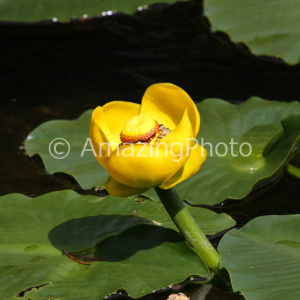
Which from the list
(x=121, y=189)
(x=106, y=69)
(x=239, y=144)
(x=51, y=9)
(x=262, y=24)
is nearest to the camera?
(x=121, y=189)

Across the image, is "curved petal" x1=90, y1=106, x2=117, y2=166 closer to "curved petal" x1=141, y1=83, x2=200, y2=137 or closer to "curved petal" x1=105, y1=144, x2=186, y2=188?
"curved petal" x1=105, y1=144, x2=186, y2=188

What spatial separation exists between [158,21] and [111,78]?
593 mm

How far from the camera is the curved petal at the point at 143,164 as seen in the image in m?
1.00

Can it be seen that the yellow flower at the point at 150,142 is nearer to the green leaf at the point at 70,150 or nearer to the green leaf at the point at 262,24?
the green leaf at the point at 70,150

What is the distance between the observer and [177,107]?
1.15 meters

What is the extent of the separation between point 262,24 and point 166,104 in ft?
4.39

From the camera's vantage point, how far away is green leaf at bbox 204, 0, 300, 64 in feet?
7.41

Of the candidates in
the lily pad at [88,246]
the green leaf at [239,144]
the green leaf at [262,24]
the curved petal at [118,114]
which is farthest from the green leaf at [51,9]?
the curved petal at [118,114]

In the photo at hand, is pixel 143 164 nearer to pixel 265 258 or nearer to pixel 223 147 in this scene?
pixel 265 258

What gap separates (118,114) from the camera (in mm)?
1185

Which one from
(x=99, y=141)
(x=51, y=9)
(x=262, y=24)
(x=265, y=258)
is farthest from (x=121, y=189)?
(x=51, y=9)

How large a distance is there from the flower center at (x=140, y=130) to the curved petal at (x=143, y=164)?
4 centimetres

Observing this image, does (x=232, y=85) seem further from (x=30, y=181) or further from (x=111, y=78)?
(x=30, y=181)

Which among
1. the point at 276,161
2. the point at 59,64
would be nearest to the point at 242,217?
the point at 276,161
